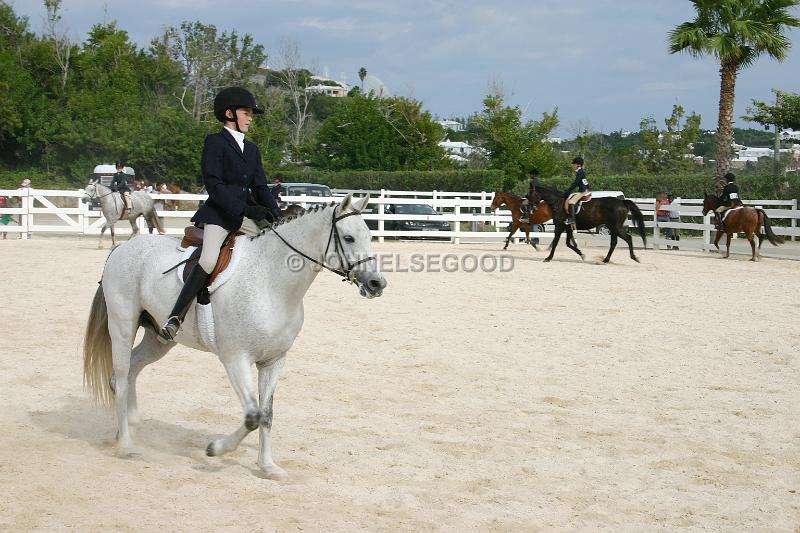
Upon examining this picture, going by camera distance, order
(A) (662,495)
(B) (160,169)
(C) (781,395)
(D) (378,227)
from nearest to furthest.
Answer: (A) (662,495) < (C) (781,395) < (D) (378,227) < (B) (160,169)

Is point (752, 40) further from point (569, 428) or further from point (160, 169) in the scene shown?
point (160, 169)

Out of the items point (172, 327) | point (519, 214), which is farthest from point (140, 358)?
point (519, 214)

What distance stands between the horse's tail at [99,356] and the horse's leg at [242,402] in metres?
1.42

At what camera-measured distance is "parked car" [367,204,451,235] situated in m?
28.7

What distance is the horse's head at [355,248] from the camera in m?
5.63

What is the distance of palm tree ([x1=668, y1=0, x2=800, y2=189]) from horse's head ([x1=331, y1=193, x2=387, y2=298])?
87.6 ft

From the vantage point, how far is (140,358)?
22.5 feet

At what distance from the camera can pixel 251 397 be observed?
19.0 feet

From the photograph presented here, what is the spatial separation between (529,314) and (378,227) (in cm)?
1551

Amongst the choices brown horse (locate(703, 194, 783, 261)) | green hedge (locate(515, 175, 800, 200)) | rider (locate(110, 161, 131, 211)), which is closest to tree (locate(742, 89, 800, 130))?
green hedge (locate(515, 175, 800, 200))

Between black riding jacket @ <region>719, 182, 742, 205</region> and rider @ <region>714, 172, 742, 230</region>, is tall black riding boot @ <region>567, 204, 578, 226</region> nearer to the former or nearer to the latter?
rider @ <region>714, 172, 742, 230</region>

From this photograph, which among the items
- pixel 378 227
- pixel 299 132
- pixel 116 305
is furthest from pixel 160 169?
pixel 116 305

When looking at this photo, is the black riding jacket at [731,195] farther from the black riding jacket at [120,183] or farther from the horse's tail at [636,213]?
the black riding jacket at [120,183]

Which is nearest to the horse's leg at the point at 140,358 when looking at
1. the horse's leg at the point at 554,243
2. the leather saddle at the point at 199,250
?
the leather saddle at the point at 199,250
